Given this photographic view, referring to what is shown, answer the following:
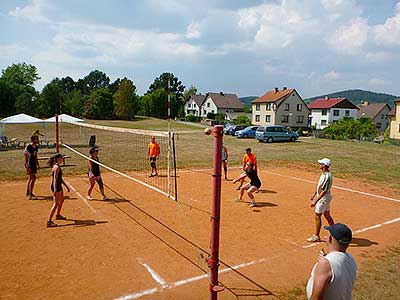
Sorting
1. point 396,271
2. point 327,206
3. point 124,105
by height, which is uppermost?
point 124,105

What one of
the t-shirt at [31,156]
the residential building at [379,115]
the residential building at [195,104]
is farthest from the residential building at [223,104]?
the t-shirt at [31,156]

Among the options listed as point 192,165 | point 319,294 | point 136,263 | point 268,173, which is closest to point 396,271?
point 319,294

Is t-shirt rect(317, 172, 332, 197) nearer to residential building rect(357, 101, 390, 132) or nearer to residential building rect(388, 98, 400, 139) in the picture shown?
residential building rect(388, 98, 400, 139)

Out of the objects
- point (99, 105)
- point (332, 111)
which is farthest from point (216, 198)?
point (332, 111)

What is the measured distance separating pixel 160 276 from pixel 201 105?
8668cm

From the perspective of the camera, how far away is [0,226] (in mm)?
8664

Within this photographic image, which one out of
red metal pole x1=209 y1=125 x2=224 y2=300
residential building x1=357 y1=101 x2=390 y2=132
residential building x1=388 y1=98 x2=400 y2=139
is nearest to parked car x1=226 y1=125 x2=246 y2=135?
residential building x1=388 y1=98 x2=400 y2=139

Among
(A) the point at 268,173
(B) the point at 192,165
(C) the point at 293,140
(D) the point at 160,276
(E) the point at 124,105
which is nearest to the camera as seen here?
(D) the point at 160,276

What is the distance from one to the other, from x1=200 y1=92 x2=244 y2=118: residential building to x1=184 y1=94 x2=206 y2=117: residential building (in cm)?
432

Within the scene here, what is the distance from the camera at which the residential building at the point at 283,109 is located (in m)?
66.4

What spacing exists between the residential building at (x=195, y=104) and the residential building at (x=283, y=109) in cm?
2577

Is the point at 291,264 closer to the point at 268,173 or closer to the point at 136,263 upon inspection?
the point at 136,263

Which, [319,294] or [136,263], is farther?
[136,263]

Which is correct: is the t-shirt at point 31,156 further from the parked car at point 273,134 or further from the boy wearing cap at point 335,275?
the parked car at point 273,134
